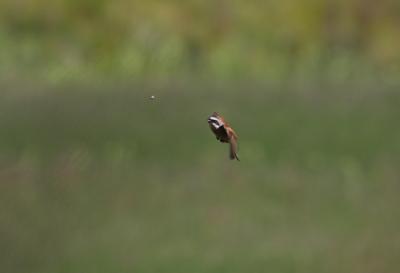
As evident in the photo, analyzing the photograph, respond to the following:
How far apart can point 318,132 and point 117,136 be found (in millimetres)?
1817

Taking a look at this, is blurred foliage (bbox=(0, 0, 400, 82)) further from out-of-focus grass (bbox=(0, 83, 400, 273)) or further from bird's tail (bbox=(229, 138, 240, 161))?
bird's tail (bbox=(229, 138, 240, 161))

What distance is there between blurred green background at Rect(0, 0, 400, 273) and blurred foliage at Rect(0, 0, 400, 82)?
23mm

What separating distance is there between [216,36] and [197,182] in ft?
13.8

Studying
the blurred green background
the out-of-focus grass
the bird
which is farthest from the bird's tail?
the out-of-focus grass

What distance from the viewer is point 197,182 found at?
24.6ft

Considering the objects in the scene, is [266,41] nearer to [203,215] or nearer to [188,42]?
[188,42]

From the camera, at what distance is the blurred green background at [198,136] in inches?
241

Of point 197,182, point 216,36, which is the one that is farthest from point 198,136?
point 216,36

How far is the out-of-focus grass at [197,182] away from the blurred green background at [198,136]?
0.06 feet

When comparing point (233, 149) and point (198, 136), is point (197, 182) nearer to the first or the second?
point (198, 136)

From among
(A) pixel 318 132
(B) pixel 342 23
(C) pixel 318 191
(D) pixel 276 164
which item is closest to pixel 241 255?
(C) pixel 318 191

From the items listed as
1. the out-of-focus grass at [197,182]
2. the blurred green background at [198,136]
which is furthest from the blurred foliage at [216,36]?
the out-of-focus grass at [197,182]

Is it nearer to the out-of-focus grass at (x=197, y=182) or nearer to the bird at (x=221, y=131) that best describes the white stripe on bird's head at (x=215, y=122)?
the bird at (x=221, y=131)

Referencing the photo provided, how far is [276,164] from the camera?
8266 mm
